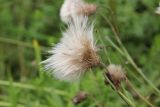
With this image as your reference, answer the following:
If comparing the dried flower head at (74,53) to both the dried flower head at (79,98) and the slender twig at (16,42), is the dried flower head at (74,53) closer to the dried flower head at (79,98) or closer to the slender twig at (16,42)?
the dried flower head at (79,98)

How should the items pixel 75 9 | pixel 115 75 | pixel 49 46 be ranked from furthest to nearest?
pixel 49 46 < pixel 75 9 < pixel 115 75

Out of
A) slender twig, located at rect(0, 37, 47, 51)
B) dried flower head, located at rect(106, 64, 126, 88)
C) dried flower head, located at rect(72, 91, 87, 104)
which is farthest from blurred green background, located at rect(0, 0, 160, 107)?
dried flower head, located at rect(106, 64, 126, 88)

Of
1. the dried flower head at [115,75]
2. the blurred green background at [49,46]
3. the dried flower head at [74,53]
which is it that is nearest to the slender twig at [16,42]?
the blurred green background at [49,46]

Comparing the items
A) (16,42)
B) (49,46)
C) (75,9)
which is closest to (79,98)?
(75,9)

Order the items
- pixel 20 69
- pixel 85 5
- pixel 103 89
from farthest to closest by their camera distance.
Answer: pixel 20 69, pixel 103 89, pixel 85 5

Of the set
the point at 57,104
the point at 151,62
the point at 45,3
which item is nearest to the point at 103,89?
the point at 57,104

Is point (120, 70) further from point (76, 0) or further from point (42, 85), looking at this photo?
point (42, 85)

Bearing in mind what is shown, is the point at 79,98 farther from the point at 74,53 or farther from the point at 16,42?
the point at 16,42
